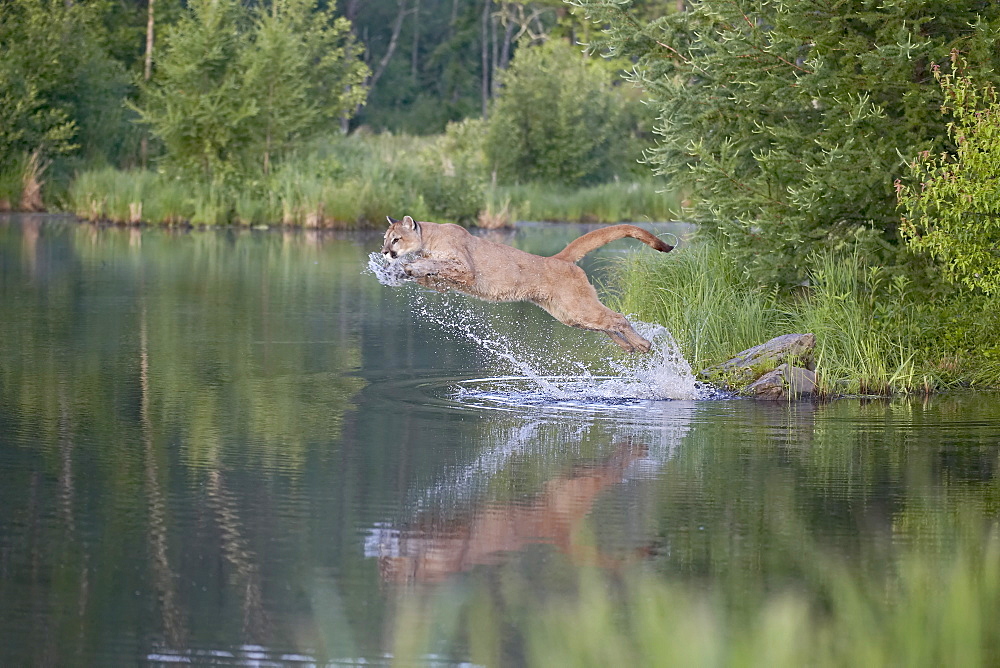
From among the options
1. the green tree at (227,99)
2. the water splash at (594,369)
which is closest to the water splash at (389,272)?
the water splash at (594,369)

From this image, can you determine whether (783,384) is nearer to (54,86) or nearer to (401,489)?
(401,489)

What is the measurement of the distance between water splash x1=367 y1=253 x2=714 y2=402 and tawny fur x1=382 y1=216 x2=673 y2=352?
0.26 meters

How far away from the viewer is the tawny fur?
1302cm

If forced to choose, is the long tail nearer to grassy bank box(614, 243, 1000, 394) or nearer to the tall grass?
grassy bank box(614, 243, 1000, 394)

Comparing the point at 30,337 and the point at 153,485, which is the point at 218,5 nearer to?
the point at 30,337

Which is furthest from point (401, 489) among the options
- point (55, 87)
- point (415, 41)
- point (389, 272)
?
point (415, 41)

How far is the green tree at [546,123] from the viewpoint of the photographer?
2117 inches

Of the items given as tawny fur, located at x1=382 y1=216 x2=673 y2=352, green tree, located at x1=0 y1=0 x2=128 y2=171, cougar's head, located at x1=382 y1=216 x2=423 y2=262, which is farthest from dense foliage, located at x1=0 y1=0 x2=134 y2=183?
cougar's head, located at x1=382 y1=216 x2=423 y2=262

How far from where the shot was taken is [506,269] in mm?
13430

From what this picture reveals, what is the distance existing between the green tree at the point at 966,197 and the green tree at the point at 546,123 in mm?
39622

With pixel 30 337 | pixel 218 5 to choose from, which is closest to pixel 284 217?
pixel 218 5

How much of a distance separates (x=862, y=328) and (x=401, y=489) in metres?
6.68

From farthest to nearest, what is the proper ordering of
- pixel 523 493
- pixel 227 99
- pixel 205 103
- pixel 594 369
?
pixel 227 99 → pixel 205 103 → pixel 594 369 → pixel 523 493

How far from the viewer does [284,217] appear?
43.3 m
